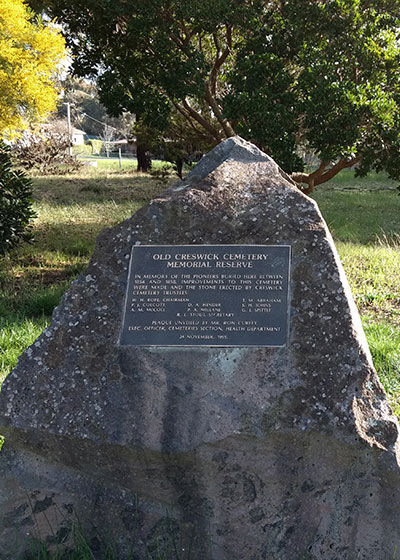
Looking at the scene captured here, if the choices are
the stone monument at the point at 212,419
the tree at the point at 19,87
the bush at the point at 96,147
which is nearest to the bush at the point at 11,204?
the tree at the point at 19,87

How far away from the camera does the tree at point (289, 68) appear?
303 inches

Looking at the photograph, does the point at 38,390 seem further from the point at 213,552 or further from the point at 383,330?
the point at 383,330

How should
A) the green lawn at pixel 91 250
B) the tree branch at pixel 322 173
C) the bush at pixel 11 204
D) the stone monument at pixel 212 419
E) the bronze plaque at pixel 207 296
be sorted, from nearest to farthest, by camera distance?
the stone monument at pixel 212 419
the bronze plaque at pixel 207 296
the green lawn at pixel 91 250
the bush at pixel 11 204
the tree branch at pixel 322 173

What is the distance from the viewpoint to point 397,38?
852 centimetres

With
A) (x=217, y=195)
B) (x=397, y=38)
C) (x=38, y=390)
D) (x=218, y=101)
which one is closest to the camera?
(x=38, y=390)

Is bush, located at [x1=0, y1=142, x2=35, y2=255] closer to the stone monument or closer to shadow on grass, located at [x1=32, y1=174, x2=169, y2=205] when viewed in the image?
the stone monument

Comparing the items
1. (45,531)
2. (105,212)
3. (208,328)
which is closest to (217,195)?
(208,328)

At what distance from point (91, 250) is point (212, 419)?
6.52m

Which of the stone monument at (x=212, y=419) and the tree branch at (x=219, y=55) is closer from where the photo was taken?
the stone monument at (x=212, y=419)

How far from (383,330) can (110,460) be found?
3.15 meters

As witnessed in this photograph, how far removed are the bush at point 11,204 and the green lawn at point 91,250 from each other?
1.48 ft

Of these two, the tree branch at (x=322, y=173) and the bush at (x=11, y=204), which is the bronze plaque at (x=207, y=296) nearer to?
the bush at (x=11, y=204)

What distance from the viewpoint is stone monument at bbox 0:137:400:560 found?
2746mm

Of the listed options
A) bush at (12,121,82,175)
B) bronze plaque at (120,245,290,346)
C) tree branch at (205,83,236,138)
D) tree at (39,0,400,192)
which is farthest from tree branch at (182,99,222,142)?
bush at (12,121,82,175)
